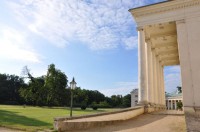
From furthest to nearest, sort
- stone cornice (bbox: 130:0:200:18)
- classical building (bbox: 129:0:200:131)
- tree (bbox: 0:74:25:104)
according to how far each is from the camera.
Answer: tree (bbox: 0:74:25:104), stone cornice (bbox: 130:0:200:18), classical building (bbox: 129:0:200:131)

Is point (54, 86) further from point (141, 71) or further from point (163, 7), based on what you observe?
point (163, 7)

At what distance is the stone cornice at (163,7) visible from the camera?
82.0 ft

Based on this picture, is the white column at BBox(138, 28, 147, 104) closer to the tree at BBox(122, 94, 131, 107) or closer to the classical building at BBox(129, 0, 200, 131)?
the classical building at BBox(129, 0, 200, 131)

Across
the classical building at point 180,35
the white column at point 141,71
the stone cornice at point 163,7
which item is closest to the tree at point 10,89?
the white column at point 141,71

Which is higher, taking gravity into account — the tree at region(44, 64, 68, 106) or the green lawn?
the tree at region(44, 64, 68, 106)

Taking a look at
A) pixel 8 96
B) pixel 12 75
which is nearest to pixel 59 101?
pixel 8 96

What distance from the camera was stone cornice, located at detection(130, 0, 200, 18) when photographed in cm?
2499

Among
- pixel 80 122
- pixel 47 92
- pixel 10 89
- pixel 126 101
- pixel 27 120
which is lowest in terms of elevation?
pixel 27 120

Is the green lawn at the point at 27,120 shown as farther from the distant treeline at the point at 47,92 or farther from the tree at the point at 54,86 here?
the tree at the point at 54,86

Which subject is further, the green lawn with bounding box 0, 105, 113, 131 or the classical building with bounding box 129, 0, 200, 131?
the classical building with bounding box 129, 0, 200, 131

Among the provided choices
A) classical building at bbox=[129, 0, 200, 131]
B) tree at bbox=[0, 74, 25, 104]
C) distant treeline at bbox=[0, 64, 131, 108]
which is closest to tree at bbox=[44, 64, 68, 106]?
distant treeline at bbox=[0, 64, 131, 108]

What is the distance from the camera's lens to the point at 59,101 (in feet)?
336

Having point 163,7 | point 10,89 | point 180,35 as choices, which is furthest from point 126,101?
point 180,35

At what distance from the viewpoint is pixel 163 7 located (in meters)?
26.6
